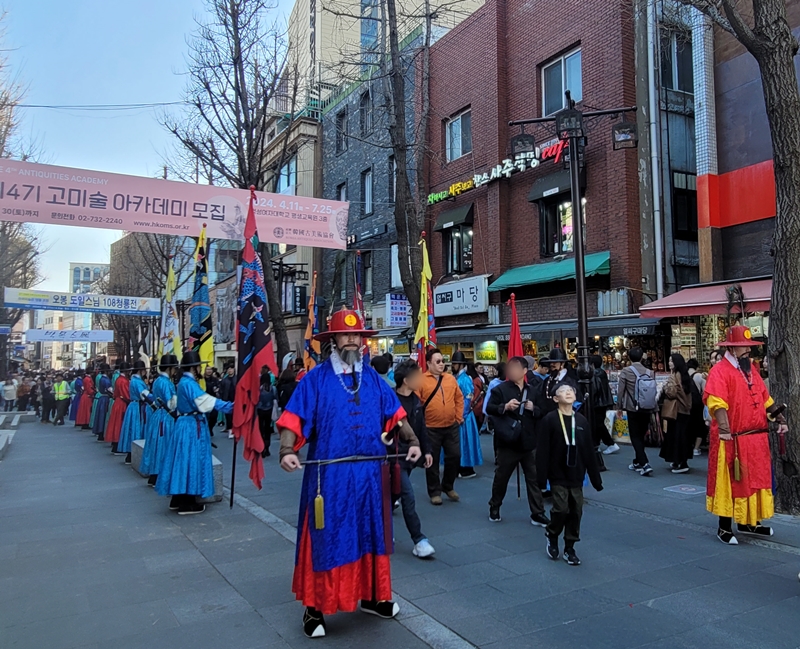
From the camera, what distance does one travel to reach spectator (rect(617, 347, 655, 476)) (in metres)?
9.18

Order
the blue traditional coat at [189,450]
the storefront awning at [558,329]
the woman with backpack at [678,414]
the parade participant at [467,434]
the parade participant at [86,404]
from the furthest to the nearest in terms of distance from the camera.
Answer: the parade participant at [86,404] → the storefront awning at [558,329] → the parade participant at [467,434] → the woman with backpack at [678,414] → the blue traditional coat at [189,450]

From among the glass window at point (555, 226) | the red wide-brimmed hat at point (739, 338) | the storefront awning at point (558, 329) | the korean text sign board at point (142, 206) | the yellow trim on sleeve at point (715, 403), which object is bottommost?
the yellow trim on sleeve at point (715, 403)

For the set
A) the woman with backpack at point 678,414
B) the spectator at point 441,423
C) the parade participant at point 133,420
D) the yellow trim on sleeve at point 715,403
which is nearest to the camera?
the yellow trim on sleeve at point 715,403

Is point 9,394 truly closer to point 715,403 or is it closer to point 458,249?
point 458,249

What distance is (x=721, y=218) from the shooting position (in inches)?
516

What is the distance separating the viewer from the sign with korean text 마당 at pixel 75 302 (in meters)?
23.0

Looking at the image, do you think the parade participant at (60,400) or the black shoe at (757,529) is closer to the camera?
the black shoe at (757,529)

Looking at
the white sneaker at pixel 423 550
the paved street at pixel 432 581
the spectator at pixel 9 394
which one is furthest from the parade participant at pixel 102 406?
the spectator at pixel 9 394

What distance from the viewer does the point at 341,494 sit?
155 inches

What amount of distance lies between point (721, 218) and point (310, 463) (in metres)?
12.2

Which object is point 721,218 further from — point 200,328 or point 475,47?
point 200,328

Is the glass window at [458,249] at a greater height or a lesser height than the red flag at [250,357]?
greater

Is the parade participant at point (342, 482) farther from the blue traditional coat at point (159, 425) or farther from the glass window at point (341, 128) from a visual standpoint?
the glass window at point (341, 128)

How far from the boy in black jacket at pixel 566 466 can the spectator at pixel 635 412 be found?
14.1 feet
